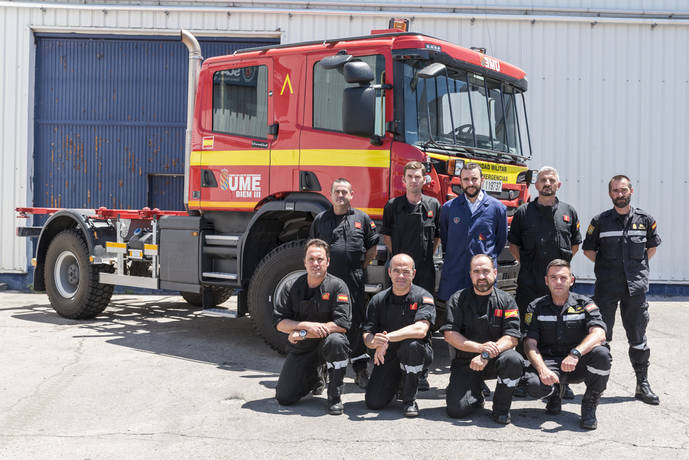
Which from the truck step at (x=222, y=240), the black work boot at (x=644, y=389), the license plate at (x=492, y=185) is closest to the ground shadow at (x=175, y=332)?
the truck step at (x=222, y=240)

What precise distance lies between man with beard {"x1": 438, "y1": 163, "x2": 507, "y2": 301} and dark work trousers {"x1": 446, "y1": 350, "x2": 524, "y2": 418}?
0.77 metres

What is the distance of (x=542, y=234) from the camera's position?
213 inches

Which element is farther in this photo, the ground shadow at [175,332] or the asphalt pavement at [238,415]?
the ground shadow at [175,332]

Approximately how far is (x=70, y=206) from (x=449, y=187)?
26.6ft

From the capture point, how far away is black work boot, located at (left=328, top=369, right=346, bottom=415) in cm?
469

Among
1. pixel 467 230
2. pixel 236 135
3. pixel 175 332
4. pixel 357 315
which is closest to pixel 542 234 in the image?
pixel 467 230

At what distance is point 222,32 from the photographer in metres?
11.2

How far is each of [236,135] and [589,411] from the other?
166 inches

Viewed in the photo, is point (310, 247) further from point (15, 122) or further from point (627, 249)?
point (15, 122)

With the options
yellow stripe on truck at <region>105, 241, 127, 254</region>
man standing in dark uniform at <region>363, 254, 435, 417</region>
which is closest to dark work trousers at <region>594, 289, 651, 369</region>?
man standing in dark uniform at <region>363, 254, 435, 417</region>

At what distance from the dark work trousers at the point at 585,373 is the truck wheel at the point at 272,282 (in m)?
2.39

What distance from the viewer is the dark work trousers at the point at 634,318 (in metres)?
5.17

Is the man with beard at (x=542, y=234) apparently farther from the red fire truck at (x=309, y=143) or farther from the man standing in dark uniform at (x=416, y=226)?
the man standing in dark uniform at (x=416, y=226)

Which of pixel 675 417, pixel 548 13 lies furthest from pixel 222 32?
pixel 675 417
